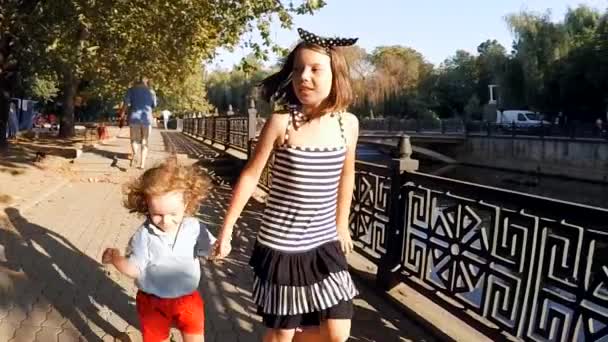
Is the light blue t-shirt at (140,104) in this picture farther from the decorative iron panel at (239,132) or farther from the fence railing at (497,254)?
the fence railing at (497,254)

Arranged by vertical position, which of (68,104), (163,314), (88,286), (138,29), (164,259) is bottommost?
(88,286)

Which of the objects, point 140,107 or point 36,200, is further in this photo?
point 140,107

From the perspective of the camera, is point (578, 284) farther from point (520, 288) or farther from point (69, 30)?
point (69, 30)

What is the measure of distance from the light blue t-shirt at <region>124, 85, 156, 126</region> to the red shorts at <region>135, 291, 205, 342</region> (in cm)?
890

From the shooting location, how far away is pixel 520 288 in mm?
3391

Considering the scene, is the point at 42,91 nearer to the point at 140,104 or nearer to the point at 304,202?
the point at 140,104

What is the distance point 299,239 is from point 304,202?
0.17 m

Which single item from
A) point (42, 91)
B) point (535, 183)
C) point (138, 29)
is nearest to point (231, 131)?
point (138, 29)

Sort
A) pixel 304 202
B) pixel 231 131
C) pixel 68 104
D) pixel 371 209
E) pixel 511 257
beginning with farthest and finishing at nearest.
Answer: pixel 68 104 → pixel 231 131 → pixel 371 209 → pixel 511 257 → pixel 304 202

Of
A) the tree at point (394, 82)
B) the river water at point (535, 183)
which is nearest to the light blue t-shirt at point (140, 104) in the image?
the river water at point (535, 183)

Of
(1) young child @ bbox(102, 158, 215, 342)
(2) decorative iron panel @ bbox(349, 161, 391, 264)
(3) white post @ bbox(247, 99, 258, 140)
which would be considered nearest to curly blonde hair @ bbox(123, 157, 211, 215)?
(1) young child @ bbox(102, 158, 215, 342)

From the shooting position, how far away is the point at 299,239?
2.62 meters

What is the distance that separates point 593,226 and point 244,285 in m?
3.11

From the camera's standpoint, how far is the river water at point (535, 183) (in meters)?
32.3
